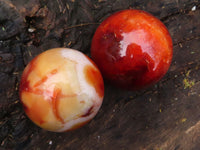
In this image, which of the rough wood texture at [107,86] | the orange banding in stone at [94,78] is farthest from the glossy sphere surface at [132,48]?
the rough wood texture at [107,86]

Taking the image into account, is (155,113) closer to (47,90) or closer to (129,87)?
A: (129,87)

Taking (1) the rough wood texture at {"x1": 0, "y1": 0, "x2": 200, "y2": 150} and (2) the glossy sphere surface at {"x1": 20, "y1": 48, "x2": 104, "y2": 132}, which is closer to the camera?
(2) the glossy sphere surface at {"x1": 20, "y1": 48, "x2": 104, "y2": 132}

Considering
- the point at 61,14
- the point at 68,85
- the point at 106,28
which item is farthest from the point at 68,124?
the point at 61,14

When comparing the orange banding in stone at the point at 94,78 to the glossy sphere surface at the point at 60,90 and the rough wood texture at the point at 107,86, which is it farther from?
the rough wood texture at the point at 107,86

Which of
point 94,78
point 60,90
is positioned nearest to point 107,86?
point 94,78

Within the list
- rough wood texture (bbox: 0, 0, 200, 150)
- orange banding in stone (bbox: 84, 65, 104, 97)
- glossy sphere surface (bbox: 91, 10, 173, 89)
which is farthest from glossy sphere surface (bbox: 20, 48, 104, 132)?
rough wood texture (bbox: 0, 0, 200, 150)

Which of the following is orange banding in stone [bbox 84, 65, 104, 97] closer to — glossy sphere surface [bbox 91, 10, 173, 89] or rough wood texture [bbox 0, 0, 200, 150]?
glossy sphere surface [bbox 91, 10, 173, 89]

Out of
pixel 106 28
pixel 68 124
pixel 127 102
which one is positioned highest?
pixel 106 28

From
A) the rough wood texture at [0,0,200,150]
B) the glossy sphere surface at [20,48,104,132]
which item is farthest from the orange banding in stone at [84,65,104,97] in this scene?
the rough wood texture at [0,0,200,150]
